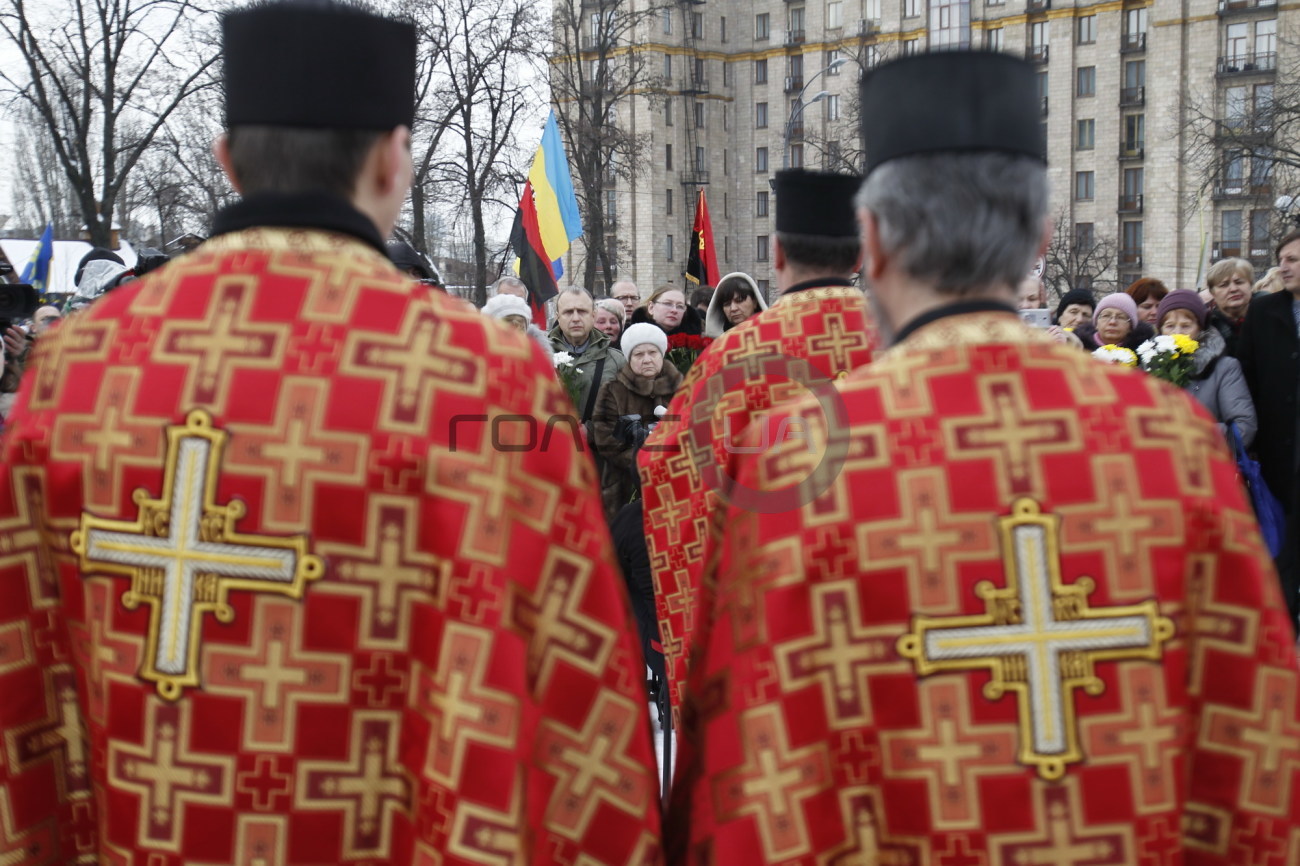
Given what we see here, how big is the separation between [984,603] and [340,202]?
116 centimetres

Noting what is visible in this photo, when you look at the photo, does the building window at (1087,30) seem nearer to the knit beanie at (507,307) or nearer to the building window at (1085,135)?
the building window at (1085,135)

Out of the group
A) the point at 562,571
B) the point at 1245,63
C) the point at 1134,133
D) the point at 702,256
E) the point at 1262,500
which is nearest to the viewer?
the point at 562,571

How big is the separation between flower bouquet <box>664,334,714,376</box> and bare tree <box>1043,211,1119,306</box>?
140 feet

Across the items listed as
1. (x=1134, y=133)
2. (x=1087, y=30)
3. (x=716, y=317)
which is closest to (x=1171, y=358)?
(x=716, y=317)

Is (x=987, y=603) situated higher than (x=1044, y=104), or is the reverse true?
(x=1044, y=104)

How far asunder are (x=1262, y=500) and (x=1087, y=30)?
5643 centimetres

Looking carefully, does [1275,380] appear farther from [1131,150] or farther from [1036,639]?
[1131,150]

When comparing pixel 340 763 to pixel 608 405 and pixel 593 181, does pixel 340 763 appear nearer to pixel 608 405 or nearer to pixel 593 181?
pixel 608 405

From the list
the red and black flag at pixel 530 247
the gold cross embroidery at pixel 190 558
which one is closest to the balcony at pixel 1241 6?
the red and black flag at pixel 530 247

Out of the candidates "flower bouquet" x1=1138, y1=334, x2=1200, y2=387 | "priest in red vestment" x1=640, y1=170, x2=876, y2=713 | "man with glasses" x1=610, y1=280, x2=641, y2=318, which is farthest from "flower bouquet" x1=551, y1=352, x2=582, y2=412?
"man with glasses" x1=610, y1=280, x2=641, y2=318

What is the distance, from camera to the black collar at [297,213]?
212 cm

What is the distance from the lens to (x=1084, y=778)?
2.02m

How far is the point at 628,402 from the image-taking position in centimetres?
756

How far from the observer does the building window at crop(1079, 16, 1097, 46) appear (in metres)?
57.9
